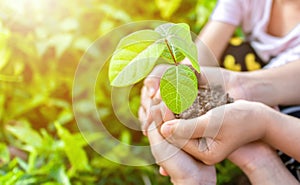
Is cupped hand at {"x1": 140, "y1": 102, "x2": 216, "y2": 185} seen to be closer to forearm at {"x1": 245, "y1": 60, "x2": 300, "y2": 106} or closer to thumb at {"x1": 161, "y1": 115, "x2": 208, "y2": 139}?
thumb at {"x1": 161, "y1": 115, "x2": 208, "y2": 139}

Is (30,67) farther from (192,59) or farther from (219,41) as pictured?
(192,59)

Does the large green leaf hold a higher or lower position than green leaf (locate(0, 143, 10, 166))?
higher

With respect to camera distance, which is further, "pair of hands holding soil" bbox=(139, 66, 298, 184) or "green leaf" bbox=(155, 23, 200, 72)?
"pair of hands holding soil" bbox=(139, 66, 298, 184)

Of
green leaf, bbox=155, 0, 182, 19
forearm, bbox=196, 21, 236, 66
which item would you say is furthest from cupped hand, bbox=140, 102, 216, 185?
green leaf, bbox=155, 0, 182, 19

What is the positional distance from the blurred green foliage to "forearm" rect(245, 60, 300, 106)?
0.38 m

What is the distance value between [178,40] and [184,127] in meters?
0.20

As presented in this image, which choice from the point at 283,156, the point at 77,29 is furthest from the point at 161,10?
the point at 283,156

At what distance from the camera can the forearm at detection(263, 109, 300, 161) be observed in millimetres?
1052

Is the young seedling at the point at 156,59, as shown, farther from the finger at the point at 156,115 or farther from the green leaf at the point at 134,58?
the finger at the point at 156,115

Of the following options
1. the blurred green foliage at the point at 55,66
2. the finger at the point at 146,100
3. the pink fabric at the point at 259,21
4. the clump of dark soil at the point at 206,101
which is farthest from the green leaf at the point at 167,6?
the clump of dark soil at the point at 206,101

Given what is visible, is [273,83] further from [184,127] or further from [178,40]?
[178,40]

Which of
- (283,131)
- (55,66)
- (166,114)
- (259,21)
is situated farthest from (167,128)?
(55,66)

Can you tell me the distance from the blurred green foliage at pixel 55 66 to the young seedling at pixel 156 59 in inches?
27.0

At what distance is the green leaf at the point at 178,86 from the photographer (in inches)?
31.8
